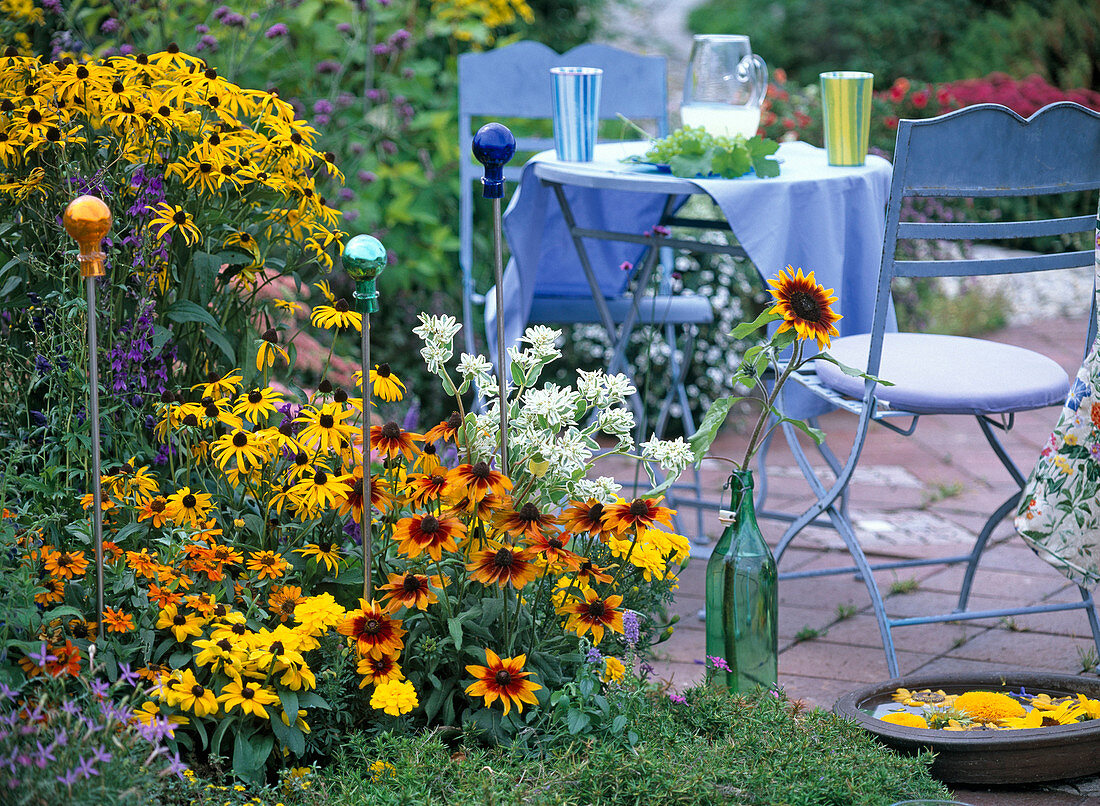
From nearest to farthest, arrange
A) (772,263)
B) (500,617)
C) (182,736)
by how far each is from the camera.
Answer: (182,736)
(500,617)
(772,263)

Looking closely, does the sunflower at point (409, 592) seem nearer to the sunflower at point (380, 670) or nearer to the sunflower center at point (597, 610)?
the sunflower at point (380, 670)

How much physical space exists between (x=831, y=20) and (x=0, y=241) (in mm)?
10385

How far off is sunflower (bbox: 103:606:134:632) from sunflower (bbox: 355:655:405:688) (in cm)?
34

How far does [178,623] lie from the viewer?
66.4 inches

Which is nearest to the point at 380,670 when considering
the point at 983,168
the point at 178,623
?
the point at 178,623

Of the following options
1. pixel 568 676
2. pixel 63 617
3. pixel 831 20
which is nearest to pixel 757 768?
pixel 568 676

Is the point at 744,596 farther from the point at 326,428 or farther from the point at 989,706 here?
the point at 326,428

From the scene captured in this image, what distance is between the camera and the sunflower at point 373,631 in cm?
171

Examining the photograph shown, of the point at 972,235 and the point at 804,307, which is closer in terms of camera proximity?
the point at 804,307

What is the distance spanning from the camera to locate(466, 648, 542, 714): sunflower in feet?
5.61

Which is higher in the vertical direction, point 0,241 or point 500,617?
point 0,241

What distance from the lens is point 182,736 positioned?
5.30 feet

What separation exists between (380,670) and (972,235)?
1.40m

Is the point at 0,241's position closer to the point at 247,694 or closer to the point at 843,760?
the point at 247,694
